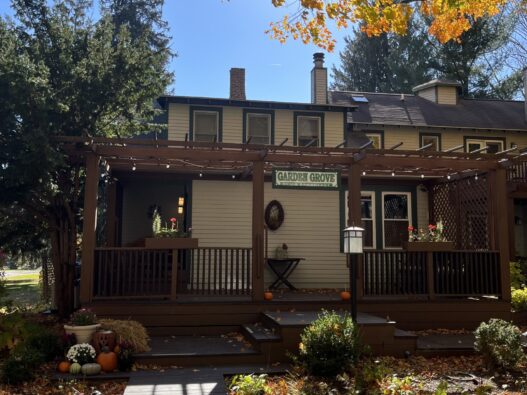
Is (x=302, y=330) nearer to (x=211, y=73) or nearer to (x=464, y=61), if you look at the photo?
(x=211, y=73)

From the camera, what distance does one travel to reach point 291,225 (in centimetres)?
1301

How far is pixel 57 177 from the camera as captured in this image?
979cm

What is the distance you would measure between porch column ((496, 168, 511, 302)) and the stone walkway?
5222 mm

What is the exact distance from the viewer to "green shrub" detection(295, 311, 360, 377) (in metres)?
6.14

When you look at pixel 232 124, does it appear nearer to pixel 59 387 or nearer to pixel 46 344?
pixel 46 344

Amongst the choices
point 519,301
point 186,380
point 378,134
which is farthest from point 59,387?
point 378,134

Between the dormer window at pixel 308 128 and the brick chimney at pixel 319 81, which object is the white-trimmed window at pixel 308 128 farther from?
the brick chimney at pixel 319 81

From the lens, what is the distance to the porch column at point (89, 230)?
Answer: 28.0 feet

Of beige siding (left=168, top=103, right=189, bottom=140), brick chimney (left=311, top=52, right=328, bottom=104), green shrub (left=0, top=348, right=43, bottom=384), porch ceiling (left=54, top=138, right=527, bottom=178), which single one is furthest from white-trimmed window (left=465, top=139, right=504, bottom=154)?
green shrub (left=0, top=348, right=43, bottom=384)

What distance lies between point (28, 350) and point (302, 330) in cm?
363

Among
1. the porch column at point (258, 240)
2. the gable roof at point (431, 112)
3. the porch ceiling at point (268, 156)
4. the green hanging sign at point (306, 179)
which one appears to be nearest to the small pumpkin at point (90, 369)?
the porch column at point (258, 240)

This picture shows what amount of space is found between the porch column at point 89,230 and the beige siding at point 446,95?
15559 millimetres

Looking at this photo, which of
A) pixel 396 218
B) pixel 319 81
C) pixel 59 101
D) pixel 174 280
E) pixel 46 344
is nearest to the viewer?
pixel 46 344

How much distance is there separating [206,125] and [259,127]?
1.49 metres
